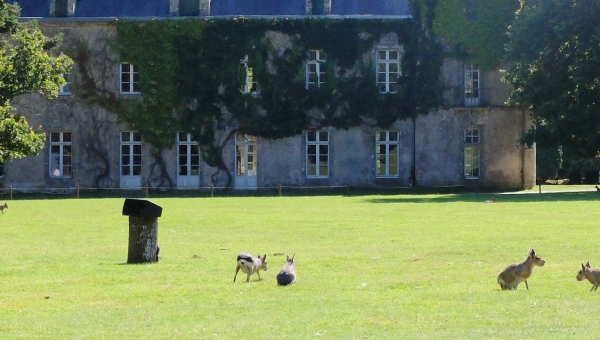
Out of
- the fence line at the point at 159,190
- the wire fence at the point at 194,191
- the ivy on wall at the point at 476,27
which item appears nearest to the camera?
the wire fence at the point at 194,191

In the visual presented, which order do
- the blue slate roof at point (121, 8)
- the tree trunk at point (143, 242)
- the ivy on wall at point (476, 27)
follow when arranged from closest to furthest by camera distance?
the tree trunk at point (143, 242) < the ivy on wall at point (476, 27) < the blue slate roof at point (121, 8)

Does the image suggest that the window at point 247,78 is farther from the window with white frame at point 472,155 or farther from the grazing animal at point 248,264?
the grazing animal at point 248,264

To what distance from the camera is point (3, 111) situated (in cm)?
3912

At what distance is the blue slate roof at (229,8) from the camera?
2082 inches

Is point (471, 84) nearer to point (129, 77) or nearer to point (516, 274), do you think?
point (129, 77)

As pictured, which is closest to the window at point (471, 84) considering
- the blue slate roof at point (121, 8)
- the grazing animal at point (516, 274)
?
the blue slate roof at point (121, 8)

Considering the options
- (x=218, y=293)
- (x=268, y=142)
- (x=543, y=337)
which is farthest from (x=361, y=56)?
(x=543, y=337)

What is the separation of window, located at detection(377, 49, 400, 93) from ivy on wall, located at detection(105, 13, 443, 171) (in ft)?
1.32

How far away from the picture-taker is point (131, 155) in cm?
5272

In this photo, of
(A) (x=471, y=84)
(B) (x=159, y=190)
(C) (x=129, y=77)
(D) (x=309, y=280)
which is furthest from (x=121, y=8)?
(D) (x=309, y=280)

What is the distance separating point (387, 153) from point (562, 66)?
10.0 metres

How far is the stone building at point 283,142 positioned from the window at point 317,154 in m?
0.05

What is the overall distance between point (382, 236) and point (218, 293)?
9024 millimetres

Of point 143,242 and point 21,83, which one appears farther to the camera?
point 21,83
